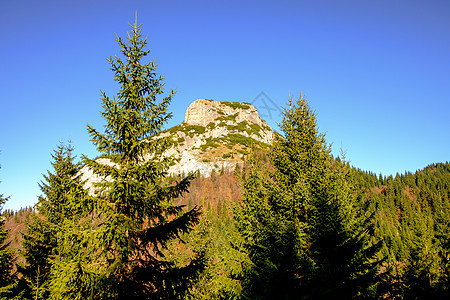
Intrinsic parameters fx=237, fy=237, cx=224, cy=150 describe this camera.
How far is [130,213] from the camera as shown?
26.7ft

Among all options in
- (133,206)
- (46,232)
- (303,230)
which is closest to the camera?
(133,206)

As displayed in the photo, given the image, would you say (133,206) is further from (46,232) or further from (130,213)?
(46,232)

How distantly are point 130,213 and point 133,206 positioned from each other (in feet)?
0.94

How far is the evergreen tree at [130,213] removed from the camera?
6.95 meters

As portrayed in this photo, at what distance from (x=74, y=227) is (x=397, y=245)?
9160cm

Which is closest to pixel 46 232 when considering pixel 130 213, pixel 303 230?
pixel 130 213

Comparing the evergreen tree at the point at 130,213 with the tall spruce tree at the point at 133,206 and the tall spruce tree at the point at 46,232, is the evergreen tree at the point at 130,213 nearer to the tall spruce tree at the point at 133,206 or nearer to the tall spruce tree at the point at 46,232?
the tall spruce tree at the point at 133,206

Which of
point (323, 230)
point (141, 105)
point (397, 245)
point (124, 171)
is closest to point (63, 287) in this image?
point (124, 171)

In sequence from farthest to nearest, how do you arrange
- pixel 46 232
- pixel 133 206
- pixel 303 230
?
pixel 46 232 → pixel 303 230 → pixel 133 206

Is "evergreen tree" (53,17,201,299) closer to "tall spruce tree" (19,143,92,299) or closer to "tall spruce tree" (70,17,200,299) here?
"tall spruce tree" (70,17,200,299)

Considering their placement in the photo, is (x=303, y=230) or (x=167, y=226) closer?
(x=167, y=226)

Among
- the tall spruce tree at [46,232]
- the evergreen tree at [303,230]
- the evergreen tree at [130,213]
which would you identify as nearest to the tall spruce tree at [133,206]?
the evergreen tree at [130,213]

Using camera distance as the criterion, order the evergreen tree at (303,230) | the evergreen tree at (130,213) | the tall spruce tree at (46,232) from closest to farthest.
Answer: the evergreen tree at (130,213), the evergreen tree at (303,230), the tall spruce tree at (46,232)

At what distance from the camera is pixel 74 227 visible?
7.18m
